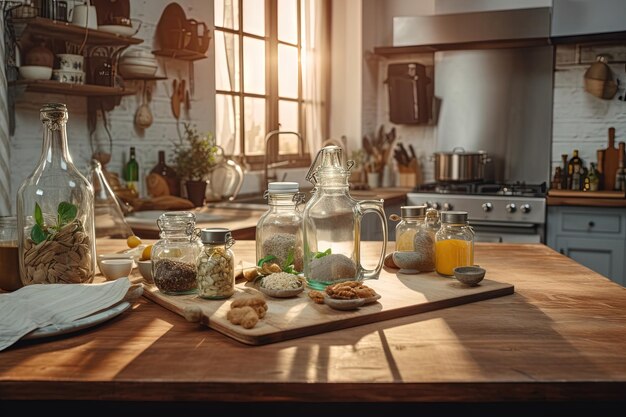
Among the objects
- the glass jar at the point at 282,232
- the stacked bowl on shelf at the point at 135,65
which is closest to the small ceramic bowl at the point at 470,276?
the glass jar at the point at 282,232

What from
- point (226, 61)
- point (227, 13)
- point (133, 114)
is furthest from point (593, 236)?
point (133, 114)

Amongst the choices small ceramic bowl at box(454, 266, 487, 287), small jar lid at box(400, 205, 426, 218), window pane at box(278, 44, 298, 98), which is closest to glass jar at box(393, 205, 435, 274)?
small jar lid at box(400, 205, 426, 218)

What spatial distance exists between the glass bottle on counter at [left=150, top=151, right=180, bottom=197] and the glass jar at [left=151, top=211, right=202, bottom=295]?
245 cm

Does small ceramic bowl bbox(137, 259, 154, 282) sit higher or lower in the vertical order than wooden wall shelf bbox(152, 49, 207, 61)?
lower

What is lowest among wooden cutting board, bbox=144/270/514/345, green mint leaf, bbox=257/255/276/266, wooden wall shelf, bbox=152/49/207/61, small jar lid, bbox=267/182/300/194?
wooden cutting board, bbox=144/270/514/345

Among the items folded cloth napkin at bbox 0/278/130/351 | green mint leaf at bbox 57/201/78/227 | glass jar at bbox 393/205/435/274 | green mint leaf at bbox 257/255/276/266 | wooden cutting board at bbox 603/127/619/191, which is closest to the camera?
folded cloth napkin at bbox 0/278/130/351

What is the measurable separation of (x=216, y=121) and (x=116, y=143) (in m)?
0.91

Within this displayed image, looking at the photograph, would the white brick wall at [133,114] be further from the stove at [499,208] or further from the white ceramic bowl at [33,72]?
the stove at [499,208]

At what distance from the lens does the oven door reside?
4445 mm

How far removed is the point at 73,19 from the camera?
3.13 m

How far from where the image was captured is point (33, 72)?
2.93 meters

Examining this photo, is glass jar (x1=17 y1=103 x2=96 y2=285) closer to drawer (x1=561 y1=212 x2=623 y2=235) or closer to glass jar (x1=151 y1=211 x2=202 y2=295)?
glass jar (x1=151 y1=211 x2=202 y2=295)

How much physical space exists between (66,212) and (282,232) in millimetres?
472

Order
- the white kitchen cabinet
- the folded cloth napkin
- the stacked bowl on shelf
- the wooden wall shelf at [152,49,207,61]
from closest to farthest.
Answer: the folded cloth napkin < the stacked bowl on shelf < the wooden wall shelf at [152,49,207,61] < the white kitchen cabinet
